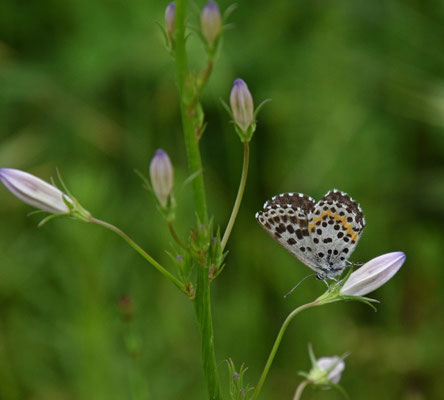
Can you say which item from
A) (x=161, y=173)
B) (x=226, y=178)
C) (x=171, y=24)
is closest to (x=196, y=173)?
(x=161, y=173)

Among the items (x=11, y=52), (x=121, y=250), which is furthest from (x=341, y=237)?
(x=11, y=52)

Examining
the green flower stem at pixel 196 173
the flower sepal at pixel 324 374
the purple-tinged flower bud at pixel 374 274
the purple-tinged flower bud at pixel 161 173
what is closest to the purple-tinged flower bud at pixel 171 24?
the green flower stem at pixel 196 173

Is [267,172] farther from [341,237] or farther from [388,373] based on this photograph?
[341,237]

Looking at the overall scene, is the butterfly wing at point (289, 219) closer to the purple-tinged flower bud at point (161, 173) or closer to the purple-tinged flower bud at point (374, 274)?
the purple-tinged flower bud at point (374, 274)

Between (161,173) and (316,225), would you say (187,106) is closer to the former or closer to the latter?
(161,173)

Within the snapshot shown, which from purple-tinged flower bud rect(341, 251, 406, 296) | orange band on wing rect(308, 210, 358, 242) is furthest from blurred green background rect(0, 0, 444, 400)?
purple-tinged flower bud rect(341, 251, 406, 296)
